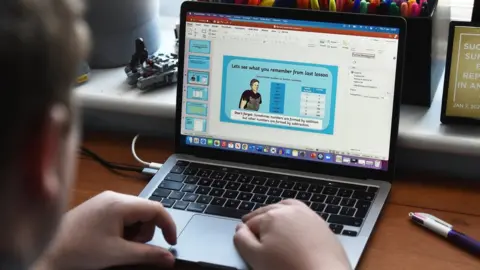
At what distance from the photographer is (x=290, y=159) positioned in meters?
1.15

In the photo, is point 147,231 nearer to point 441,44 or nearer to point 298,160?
point 298,160

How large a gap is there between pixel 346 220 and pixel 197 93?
0.98 ft

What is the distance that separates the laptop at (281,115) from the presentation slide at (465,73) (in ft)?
0.38

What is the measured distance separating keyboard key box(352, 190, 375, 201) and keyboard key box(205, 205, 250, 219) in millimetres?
150

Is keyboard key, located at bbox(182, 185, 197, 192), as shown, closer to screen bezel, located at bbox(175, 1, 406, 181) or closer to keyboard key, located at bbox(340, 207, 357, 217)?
screen bezel, located at bbox(175, 1, 406, 181)

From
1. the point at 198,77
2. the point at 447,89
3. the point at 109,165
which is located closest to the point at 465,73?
the point at 447,89

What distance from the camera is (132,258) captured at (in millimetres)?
961

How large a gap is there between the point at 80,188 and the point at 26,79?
69cm

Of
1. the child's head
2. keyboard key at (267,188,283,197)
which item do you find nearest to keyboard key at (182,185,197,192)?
keyboard key at (267,188,283,197)

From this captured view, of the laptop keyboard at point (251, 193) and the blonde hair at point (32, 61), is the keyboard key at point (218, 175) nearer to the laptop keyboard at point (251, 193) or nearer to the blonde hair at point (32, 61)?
the laptop keyboard at point (251, 193)

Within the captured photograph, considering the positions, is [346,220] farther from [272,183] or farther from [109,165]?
[109,165]

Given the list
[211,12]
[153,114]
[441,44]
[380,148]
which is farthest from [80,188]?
[441,44]

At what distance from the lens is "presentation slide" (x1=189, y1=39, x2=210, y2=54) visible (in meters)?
1.17

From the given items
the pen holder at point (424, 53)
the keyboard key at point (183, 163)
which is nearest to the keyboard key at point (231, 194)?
the keyboard key at point (183, 163)
